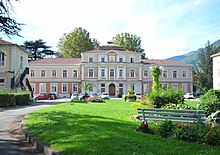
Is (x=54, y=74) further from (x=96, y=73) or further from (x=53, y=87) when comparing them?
(x=96, y=73)

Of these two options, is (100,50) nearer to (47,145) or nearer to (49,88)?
(49,88)

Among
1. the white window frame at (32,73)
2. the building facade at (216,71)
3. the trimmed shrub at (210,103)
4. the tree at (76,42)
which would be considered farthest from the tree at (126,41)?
the trimmed shrub at (210,103)

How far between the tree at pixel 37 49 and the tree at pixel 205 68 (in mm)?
42622

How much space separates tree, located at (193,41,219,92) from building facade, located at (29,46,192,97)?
8.16m

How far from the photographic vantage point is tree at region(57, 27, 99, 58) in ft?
244

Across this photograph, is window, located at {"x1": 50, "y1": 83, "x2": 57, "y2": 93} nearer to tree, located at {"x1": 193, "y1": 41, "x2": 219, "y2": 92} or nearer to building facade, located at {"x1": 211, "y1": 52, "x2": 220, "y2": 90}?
Answer: tree, located at {"x1": 193, "y1": 41, "x2": 219, "y2": 92}

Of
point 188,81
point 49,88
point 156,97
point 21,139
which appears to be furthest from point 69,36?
point 21,139

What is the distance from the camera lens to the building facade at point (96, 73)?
6256 centimetres

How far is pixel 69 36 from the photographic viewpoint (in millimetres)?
74938

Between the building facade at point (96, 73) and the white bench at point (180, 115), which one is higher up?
the building facade at point (96, 73)

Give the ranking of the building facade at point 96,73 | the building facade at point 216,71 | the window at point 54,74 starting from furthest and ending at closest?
the window at point 54,74 < the building facade at point 96,73 < the building facade at point 216,71

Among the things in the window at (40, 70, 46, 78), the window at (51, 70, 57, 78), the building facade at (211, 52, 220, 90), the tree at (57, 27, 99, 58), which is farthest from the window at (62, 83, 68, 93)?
the building facade at (211, 52, 220, 90)

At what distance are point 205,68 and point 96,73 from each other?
25142 millimetres

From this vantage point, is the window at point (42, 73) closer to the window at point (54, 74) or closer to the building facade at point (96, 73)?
the building facade at point (96, 73)
